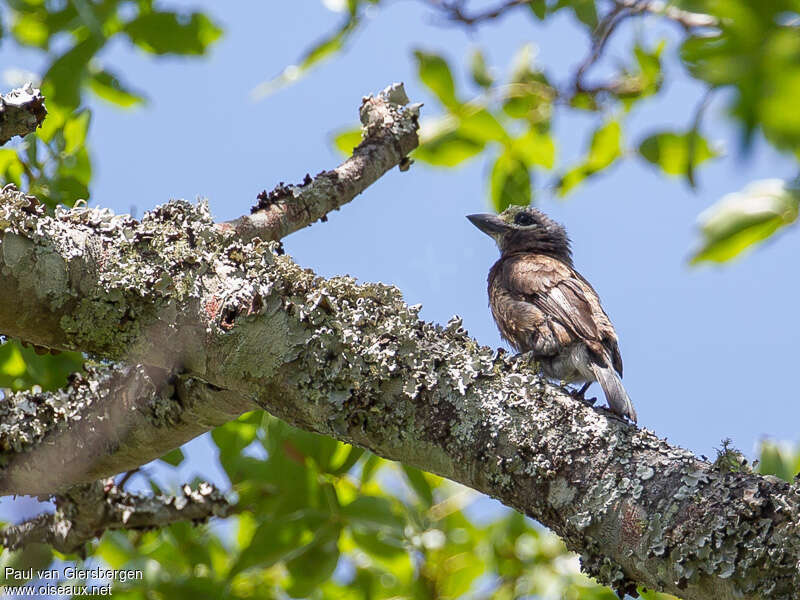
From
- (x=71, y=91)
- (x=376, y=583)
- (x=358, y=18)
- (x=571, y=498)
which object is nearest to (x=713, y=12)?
(x=571, y=498)

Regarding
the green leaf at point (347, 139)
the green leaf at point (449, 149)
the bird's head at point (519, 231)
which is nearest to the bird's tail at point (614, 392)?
the green leaf at point (449, 149)

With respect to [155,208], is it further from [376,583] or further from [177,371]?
[376,583]

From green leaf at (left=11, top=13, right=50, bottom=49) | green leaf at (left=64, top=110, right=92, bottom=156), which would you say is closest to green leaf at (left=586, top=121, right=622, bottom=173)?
green leaf at (left=64, top=110, right=92, bottom=156)

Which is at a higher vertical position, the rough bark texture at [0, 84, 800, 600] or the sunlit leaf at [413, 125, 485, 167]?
the sunlit leaf at [413, 125, 485, 167]

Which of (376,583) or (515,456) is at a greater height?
(515,456)

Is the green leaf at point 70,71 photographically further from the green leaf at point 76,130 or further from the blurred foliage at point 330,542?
the blurred foliage at point 330,542

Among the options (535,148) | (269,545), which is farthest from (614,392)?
(269,545)

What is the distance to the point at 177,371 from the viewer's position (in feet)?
6.88

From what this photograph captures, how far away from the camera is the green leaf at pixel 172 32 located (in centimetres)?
251

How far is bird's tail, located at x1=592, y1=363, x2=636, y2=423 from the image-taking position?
314cm

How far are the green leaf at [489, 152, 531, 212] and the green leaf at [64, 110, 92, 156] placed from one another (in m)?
1.44

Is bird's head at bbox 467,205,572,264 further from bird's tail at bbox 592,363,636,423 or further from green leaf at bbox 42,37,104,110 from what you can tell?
green leaf at bbox 42,37,104,110

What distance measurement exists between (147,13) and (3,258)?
1.05 m

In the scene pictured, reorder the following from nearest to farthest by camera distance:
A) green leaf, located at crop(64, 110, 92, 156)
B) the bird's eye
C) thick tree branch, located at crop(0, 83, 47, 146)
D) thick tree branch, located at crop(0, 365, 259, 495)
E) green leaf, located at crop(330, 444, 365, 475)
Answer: thick tree branch, located at crop(0, 83, 47, 146)
thick tree branch, located at crop(0, 365, 259, 495)
green leaf, located at crop(330, 444, 365, 475)
green leaf, located at crop(64, 110, 92, 156)
the bird's eye
